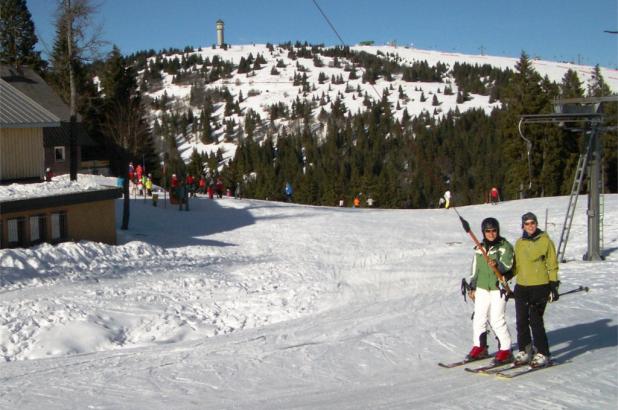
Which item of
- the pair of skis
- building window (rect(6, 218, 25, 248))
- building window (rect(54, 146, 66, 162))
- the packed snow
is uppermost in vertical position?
building window (rect(54, 146, 66, 162))

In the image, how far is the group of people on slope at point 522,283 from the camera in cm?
789

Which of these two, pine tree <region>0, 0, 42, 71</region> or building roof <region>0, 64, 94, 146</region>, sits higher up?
pine tree <region>0, 0, 42, 71</region>

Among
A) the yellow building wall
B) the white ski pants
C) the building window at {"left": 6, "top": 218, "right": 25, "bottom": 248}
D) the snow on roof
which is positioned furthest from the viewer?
the yellow building wall

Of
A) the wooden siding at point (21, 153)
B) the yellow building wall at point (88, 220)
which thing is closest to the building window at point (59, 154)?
the wooden siding at point (21, 153)

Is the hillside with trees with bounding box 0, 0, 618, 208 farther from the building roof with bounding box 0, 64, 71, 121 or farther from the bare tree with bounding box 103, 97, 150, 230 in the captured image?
the building roof with bounding box 0, 64, 71, 121

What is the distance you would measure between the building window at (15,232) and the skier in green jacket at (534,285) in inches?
558

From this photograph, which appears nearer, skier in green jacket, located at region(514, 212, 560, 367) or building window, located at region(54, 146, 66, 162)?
skier in green jacket, located at region(514, 212, 560, 367)

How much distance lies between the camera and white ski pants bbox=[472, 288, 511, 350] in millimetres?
8008

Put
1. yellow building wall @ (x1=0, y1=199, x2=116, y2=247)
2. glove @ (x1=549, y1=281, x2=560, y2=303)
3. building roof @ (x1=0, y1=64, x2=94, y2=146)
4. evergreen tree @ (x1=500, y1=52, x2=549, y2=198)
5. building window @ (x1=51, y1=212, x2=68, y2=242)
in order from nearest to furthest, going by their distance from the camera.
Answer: glove @ (x1=549, y1=281, x2=560, y2=303) < yellow building wall @ (x1=0, y1=199, x2=116, y2=247) < building window @ (x1=51, y1=212, x2=68, y2=242) < building roof @ (x1=0, y1=64, x2=94, y2=146) < evergreen tree @ (x1=500, y1=52, x2=549, y2=198)

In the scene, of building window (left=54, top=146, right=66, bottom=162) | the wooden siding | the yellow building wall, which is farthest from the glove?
building window (left=54, top=146, right=66, bottom=162)

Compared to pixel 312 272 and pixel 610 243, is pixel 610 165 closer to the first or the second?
pixel 610 243

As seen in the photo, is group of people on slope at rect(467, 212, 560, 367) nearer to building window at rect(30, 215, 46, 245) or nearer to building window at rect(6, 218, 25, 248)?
building window at rect(6, 218, 25, 248)

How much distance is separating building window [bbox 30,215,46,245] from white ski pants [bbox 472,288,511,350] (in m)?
14.1

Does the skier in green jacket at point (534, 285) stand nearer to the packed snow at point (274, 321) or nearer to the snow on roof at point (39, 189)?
the packed snow at point (274, 321)
